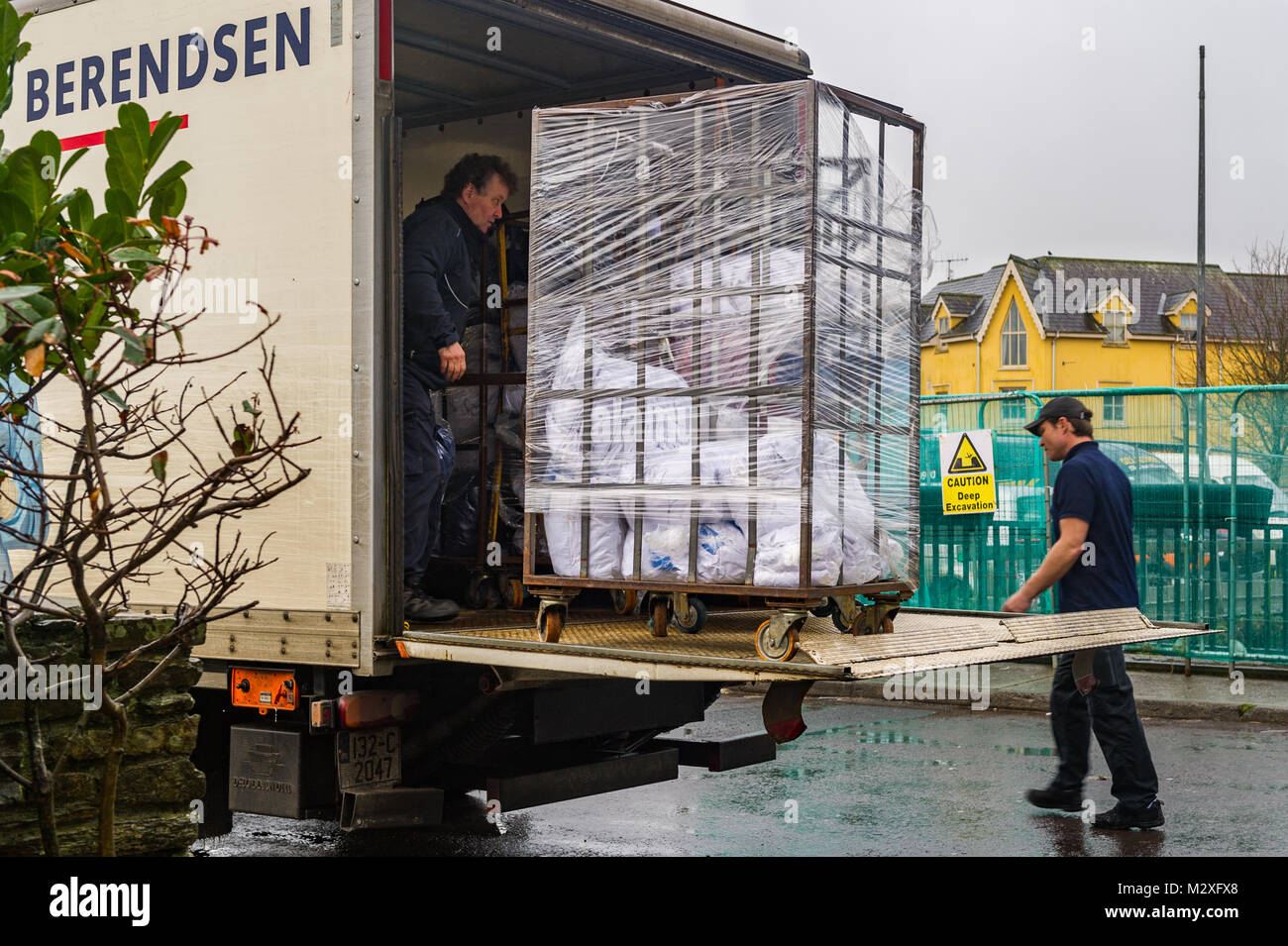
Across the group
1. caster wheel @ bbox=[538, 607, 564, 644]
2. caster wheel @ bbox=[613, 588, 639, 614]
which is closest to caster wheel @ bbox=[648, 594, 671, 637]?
caster wheel @ bbox=[538, 607, 564, 644]

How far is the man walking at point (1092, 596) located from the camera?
22.4 ft

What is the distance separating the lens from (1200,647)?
1138 centimetres

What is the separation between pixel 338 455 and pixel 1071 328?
56942 mm

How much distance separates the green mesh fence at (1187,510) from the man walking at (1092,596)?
415cm

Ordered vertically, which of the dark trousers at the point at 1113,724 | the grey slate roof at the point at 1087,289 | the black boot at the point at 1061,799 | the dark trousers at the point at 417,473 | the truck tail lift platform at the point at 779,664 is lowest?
the black boot at the point at 1061,799

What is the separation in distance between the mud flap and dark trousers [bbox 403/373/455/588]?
1.91m

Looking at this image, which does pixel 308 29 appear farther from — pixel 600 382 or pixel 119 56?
pixel 600 382

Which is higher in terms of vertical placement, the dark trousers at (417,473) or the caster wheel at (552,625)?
the dark trousers at (417,473)

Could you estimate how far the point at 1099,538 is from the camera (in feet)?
22.9

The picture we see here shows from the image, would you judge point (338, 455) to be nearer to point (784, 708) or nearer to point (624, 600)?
point (624, 600)

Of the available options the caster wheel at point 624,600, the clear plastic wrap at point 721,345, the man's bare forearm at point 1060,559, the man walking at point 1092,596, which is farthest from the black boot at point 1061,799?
the caster wheel at point 624,600

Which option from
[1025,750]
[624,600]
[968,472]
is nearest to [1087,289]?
[968,472]

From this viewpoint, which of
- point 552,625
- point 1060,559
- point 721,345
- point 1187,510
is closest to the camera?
point 721,345

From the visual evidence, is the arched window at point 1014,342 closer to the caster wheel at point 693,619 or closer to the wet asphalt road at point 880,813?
the wet asphalt road at point 880,813
